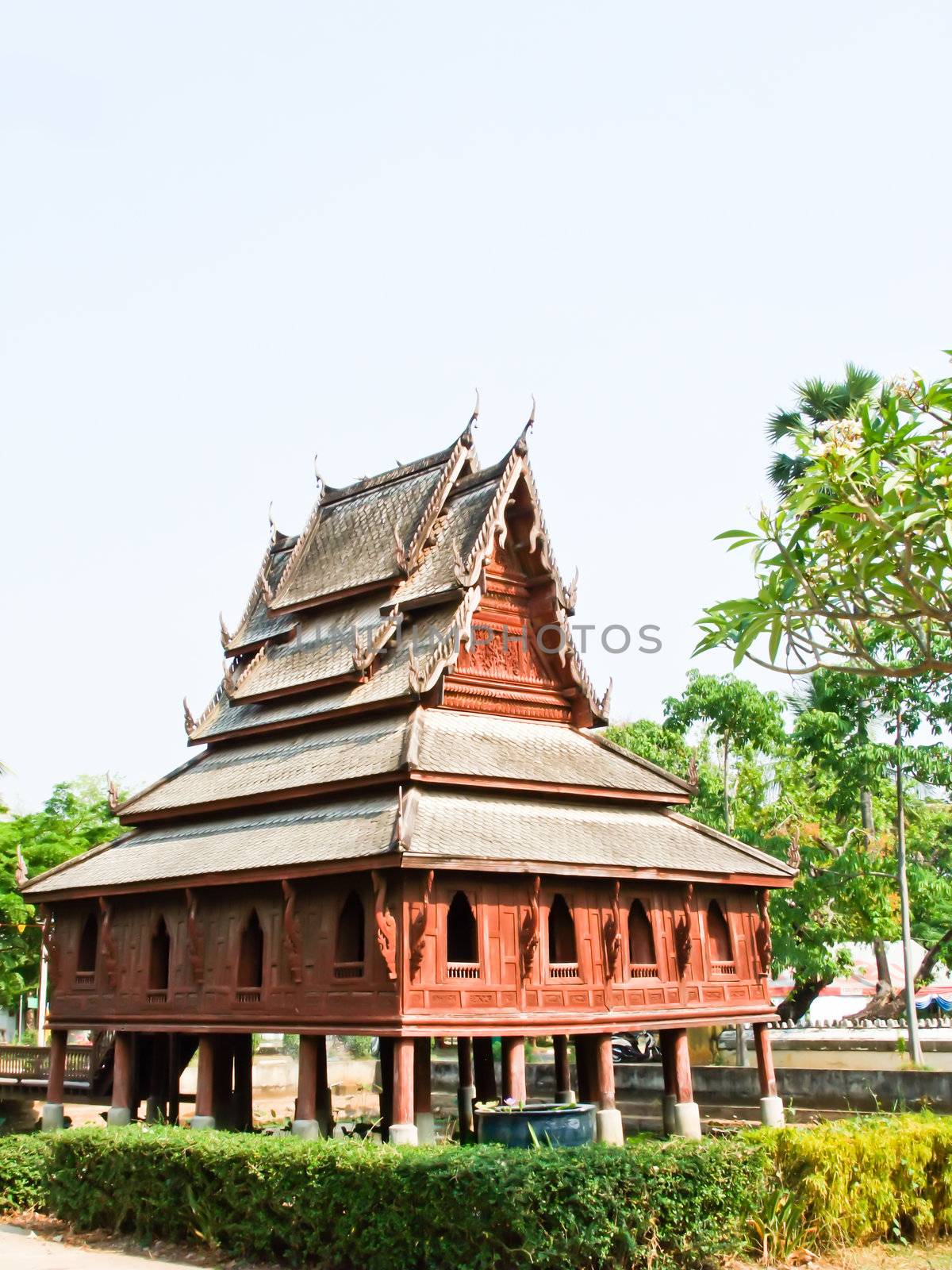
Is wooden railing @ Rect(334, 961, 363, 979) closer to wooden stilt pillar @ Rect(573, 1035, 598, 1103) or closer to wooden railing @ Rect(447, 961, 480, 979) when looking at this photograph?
wooden railing @ Rect(447, 961, 480, 979)

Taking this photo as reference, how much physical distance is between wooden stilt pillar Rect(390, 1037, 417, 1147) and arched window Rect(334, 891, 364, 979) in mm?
1542

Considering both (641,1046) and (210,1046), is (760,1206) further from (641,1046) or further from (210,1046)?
(641,1046)

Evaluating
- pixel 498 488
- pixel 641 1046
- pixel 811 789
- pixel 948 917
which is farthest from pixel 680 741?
pixel 498 488

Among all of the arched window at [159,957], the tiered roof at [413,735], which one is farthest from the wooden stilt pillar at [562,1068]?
the arched window at [159,957]

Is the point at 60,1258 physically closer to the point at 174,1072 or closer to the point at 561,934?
the point at 561,934

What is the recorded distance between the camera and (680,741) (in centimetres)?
4075

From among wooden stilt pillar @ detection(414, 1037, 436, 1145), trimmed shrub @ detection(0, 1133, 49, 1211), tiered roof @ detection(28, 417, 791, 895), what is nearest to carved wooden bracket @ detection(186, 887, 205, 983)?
tiered roof @ detection(28, 417, 791, 895)

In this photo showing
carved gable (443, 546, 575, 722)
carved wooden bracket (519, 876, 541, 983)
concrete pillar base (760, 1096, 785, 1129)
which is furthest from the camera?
carved gable (443, 546, 575, 722)

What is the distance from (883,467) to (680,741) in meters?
29.0

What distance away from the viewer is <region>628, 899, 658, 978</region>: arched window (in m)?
21.8

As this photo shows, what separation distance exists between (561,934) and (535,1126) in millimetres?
5792

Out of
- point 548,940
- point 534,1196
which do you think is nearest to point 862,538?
point 534,1196

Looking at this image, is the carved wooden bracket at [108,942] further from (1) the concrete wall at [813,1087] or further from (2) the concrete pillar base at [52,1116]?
(1) the concrete wall at [813,1087]

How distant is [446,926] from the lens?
18.9 metres
